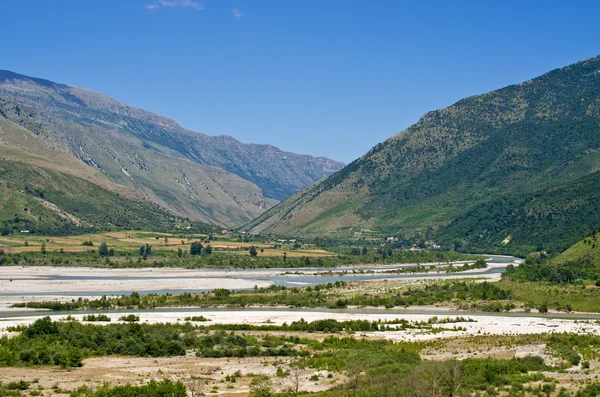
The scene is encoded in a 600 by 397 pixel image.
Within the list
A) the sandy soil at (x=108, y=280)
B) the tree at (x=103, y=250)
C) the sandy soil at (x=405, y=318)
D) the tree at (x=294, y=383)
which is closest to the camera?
the tree at (x=294, y=383)

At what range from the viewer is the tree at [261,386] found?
3663 cm

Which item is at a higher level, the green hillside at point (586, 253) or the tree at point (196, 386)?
the green hillside at point (586, 253)

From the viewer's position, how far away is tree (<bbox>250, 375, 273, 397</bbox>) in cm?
3663

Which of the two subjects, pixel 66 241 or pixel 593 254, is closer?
pixel 593 254

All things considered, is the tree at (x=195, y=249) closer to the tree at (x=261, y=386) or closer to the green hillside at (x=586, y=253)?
the green hillside at (x=586, y=253)

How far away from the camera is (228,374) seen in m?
44.4

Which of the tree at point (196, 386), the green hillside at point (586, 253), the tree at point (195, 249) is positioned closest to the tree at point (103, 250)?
the tree at point (195, 249)

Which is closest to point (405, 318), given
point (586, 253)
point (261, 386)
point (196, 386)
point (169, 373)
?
point (169, 373)

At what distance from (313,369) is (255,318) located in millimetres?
30000

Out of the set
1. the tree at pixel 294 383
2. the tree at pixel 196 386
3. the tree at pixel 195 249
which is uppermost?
the tree at pixel 195 249

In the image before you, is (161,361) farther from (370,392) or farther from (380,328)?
(380,328)

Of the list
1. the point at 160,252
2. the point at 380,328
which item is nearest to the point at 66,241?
the point at 160,252

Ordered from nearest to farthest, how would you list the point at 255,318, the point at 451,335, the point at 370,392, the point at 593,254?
1. the point at 370,392
2. the point at 451,335
3. the point at 255,318
4. the point at 593,254

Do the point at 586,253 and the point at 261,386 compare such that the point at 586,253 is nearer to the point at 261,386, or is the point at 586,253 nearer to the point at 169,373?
the point at 169,373
